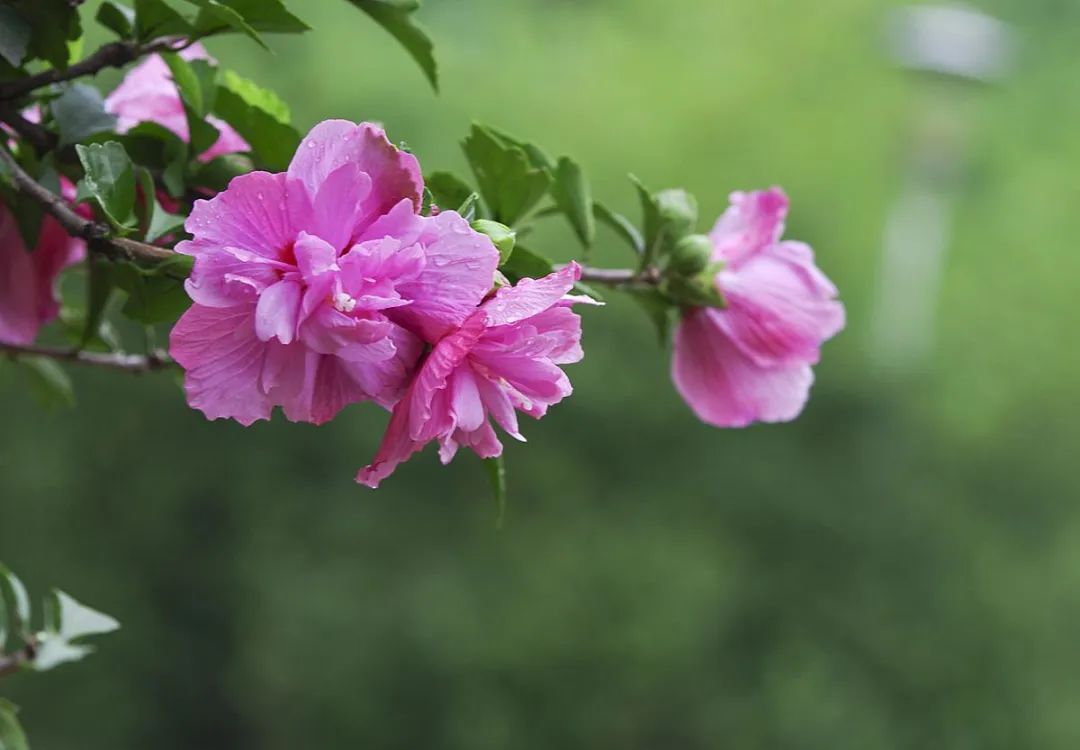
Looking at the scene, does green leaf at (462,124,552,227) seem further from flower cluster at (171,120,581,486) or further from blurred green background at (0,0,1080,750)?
blurred green background at (0,0,1080,750)

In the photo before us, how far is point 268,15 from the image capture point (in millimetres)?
314

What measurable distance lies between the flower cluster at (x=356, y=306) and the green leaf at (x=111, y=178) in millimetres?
45

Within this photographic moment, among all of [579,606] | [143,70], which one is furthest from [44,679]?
[143,70]

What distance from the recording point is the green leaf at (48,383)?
464 mm

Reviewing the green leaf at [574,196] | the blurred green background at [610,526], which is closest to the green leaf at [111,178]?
the green leaf at [574,196]

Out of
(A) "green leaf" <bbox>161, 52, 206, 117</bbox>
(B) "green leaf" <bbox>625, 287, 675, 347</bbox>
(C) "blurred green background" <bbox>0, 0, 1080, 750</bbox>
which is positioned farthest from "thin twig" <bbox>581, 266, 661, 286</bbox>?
(C) "blurred green background" <bbox>0, 0, 1080, 750</bbox>

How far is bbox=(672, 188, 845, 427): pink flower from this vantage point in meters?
0.36

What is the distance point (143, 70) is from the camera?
369mm

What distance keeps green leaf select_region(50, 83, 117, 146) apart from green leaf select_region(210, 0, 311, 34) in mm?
41

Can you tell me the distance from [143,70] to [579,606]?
290cm

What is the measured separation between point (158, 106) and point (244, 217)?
0.46ft

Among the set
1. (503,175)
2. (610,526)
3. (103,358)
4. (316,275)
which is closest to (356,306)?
(316,275)

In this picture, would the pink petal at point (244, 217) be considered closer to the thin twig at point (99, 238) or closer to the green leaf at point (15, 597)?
the thin twig at point (99, 238)

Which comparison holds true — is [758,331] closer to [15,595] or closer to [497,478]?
[497,478]
